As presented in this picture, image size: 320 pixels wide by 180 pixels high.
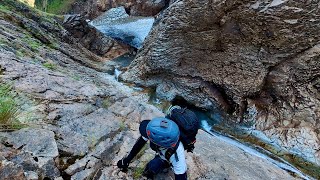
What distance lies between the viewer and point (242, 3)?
9.85 m

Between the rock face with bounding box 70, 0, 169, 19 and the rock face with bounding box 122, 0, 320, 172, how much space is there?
2401cm

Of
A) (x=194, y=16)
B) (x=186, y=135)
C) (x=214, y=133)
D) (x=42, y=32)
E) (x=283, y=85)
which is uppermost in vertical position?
(x=194, y=16)

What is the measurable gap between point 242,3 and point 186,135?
705 cm

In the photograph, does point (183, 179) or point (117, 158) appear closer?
point (183, 179)

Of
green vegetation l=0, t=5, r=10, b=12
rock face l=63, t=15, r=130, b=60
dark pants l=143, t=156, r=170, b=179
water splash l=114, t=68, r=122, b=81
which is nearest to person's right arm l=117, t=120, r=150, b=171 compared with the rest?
dark pants l=143, t=156, r=170, b=179

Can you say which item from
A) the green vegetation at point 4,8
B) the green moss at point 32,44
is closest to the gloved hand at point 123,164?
the green moss at point 32,44

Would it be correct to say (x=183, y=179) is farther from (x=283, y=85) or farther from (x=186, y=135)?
(x=283, y=85)

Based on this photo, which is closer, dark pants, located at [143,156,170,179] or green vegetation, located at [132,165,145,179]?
dark pants, located at [143,156,170,179]

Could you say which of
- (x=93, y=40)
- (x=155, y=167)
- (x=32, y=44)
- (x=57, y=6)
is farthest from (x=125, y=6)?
(x=155, y=167)

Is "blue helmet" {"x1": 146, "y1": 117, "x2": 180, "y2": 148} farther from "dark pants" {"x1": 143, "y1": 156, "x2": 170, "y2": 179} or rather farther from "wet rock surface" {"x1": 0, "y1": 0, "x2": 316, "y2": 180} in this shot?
"wet rock surface" {"x1": 0, "y1": 0, "x2": 316, "y2": 180}

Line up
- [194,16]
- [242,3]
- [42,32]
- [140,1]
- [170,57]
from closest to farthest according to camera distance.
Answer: [242,3] → [194,16] → [170,57] → [42,32] → [140,1]

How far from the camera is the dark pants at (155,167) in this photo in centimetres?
465

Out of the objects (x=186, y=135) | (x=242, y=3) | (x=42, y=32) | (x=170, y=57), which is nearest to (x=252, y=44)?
(x=242, y=3)

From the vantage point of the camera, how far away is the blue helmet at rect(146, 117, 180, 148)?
3830 millimetres
